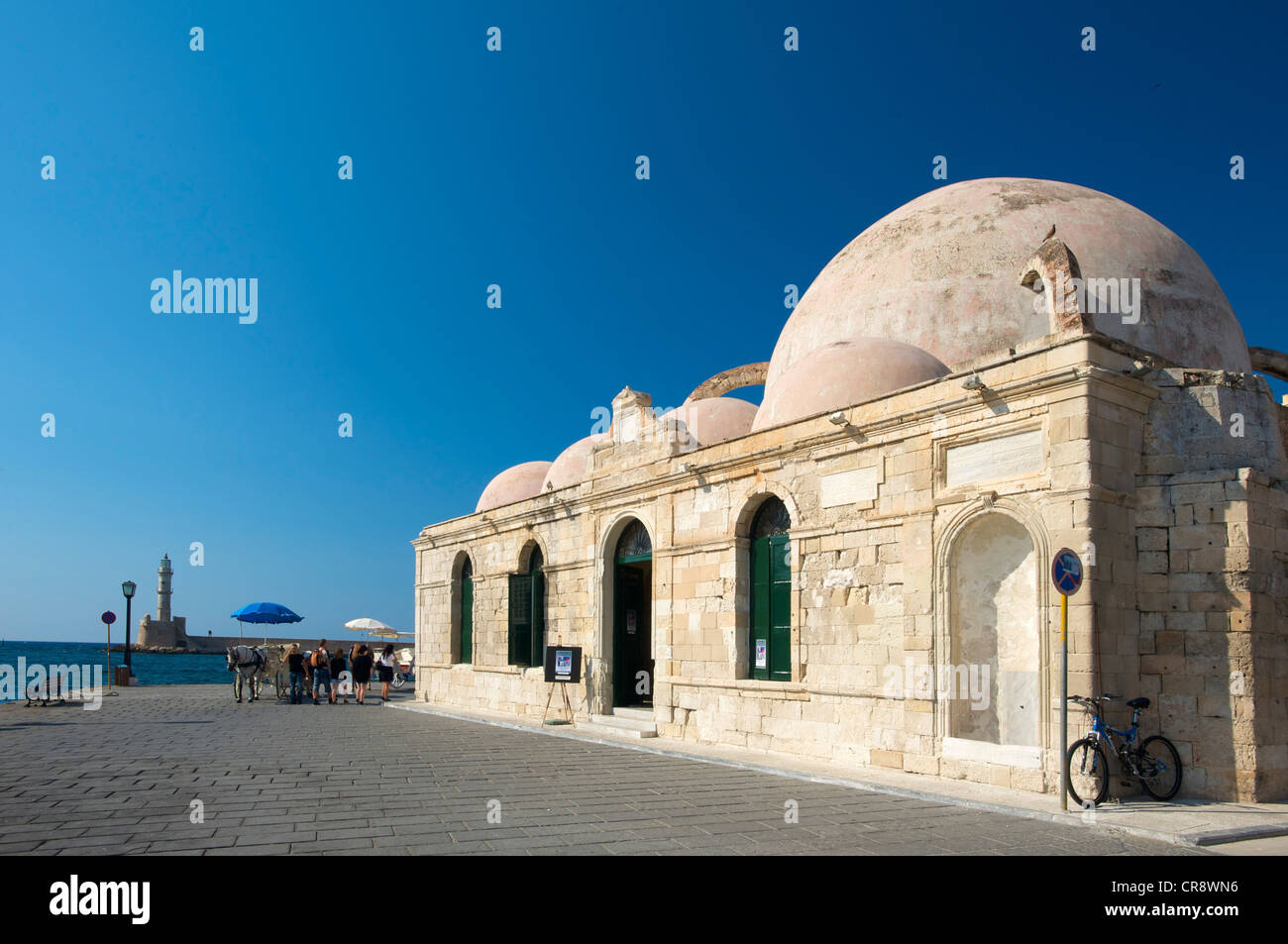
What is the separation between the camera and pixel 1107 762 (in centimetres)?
836

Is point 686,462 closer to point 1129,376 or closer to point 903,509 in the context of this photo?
point 903,509

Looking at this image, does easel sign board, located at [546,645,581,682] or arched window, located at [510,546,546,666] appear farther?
arched window, located at [510,546,546,666]

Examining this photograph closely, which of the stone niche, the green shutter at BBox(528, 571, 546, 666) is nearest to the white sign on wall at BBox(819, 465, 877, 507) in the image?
the stone niche

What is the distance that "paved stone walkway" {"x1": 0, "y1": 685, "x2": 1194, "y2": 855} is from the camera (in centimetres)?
648

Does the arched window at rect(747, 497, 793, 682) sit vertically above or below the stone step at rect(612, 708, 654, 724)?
above

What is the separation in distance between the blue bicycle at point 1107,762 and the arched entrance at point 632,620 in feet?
27.8

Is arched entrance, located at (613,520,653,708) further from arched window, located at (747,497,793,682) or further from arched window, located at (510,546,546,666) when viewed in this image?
arched window, located at (747,497,793,682)

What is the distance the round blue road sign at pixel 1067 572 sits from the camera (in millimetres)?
7918

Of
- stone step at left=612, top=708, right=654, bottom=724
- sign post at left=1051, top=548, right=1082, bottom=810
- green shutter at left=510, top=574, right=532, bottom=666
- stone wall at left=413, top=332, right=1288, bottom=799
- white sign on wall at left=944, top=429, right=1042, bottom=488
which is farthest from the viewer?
green shutter at left=510, top=574, right=532, bottom=666

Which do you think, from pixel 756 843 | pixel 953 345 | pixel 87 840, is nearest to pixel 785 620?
pixel 953 345

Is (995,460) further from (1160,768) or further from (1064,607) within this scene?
(1160,768)

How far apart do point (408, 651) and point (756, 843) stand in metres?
42.5

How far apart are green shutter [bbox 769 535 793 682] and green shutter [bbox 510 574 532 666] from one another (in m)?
7.46

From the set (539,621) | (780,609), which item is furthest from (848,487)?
(539,621)
